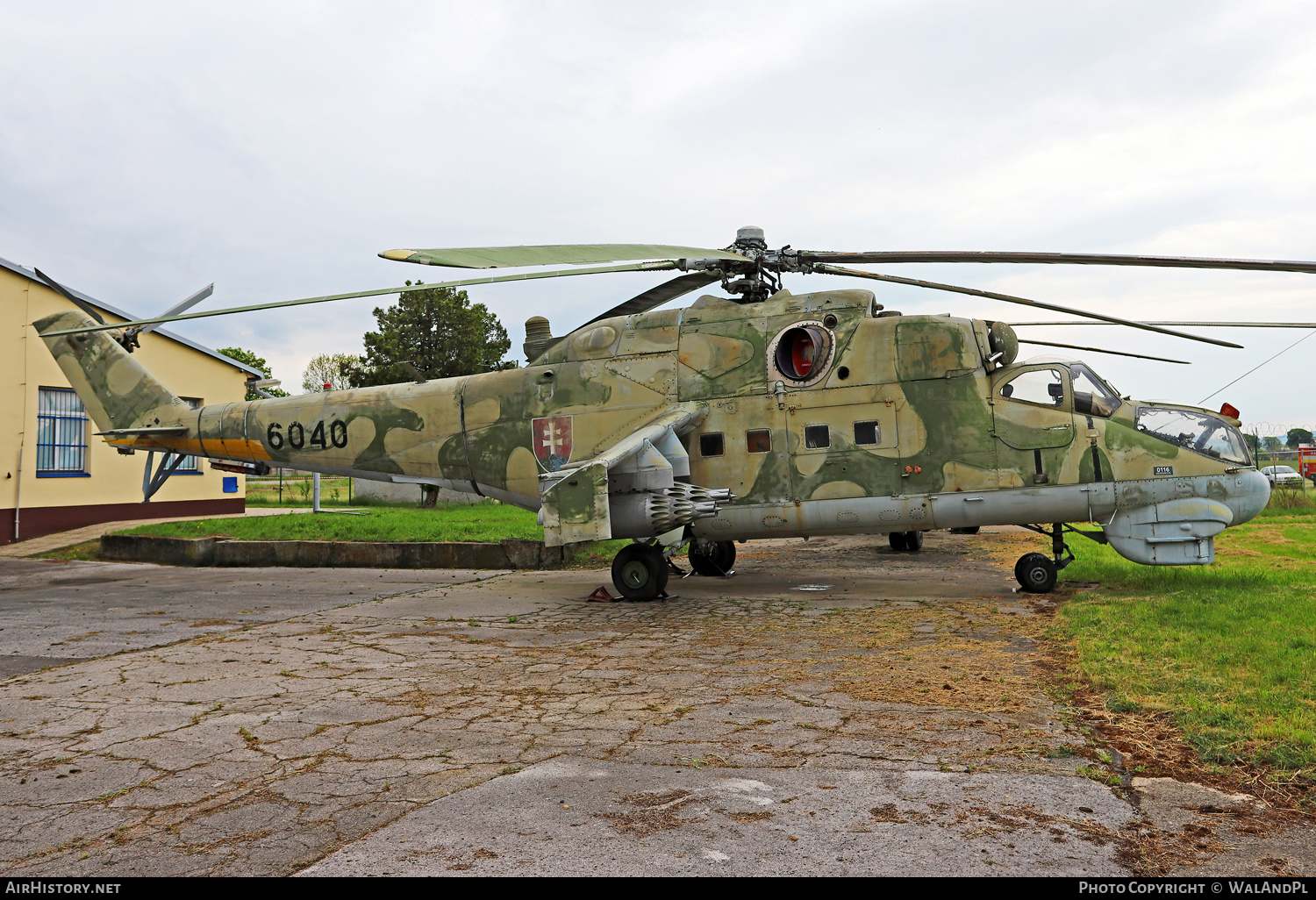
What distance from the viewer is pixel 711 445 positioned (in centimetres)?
1027

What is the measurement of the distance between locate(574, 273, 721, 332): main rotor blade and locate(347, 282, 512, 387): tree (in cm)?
2621

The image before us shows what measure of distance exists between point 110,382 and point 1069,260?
13.1 m

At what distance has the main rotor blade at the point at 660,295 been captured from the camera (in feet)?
34.3

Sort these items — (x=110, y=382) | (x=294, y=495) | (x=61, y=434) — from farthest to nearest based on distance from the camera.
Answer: (x=294, y=495), (x=61, y=434), (x=110, y=382)

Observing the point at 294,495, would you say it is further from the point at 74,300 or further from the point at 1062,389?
the point at 1062,389

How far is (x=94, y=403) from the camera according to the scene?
1303cm

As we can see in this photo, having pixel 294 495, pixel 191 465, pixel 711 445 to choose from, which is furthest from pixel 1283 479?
pixel 294 495

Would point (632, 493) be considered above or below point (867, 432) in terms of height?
below

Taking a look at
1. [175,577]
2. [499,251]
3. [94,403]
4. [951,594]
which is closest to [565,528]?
[499,251]

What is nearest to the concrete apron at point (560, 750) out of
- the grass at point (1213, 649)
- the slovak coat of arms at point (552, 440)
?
the grass at point (1213, 649)

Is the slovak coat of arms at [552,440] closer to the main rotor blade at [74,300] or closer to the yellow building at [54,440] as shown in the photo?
the main rotor blade at [74,300]

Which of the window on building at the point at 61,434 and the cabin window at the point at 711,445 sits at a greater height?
the window on building at the point at 61,434

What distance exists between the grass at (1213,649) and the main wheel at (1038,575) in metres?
0.37
